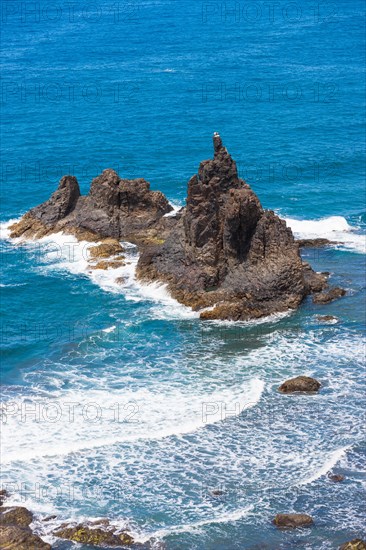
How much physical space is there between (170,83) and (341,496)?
90561 millimetres

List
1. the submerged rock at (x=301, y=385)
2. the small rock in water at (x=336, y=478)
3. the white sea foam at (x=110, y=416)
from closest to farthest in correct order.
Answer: the small rock in water at (x=336, y=478), the white sea foam at (x=110, y=416), the submerged rock at (x=301, y=385)

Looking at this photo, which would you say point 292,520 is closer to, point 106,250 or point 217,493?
point 217,493

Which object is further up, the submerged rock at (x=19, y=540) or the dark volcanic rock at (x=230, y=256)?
the dark volcanic rock at (x=230, y=256)

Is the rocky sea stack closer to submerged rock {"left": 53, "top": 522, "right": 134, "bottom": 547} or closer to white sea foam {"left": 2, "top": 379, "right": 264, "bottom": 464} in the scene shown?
white sea foam {"left": 2, "top": 379, "right": 264, "bottom": 464}

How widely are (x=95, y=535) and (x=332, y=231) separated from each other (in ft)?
151

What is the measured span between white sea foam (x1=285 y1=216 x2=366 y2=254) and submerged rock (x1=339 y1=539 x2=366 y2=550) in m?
39.8

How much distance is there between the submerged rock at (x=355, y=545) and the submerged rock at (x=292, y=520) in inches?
102

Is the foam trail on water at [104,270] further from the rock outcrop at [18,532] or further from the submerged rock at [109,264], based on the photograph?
the rock outcrop at [18,532]

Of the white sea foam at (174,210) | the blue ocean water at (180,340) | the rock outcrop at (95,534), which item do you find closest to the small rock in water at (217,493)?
the blue ocean water at (180,340)

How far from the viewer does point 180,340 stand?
69.1 metres

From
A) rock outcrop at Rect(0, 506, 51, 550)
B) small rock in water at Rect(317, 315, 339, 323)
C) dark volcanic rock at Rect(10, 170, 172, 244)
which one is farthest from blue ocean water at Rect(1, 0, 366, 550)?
dark volcanic rock at Rect(10, 170, 172, 244)

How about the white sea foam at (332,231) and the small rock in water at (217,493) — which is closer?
the small rock in water at (217,493)

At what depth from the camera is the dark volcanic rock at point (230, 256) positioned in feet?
236

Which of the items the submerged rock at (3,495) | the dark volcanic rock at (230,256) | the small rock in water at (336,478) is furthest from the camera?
the dark volcanic rock at (230,256)
